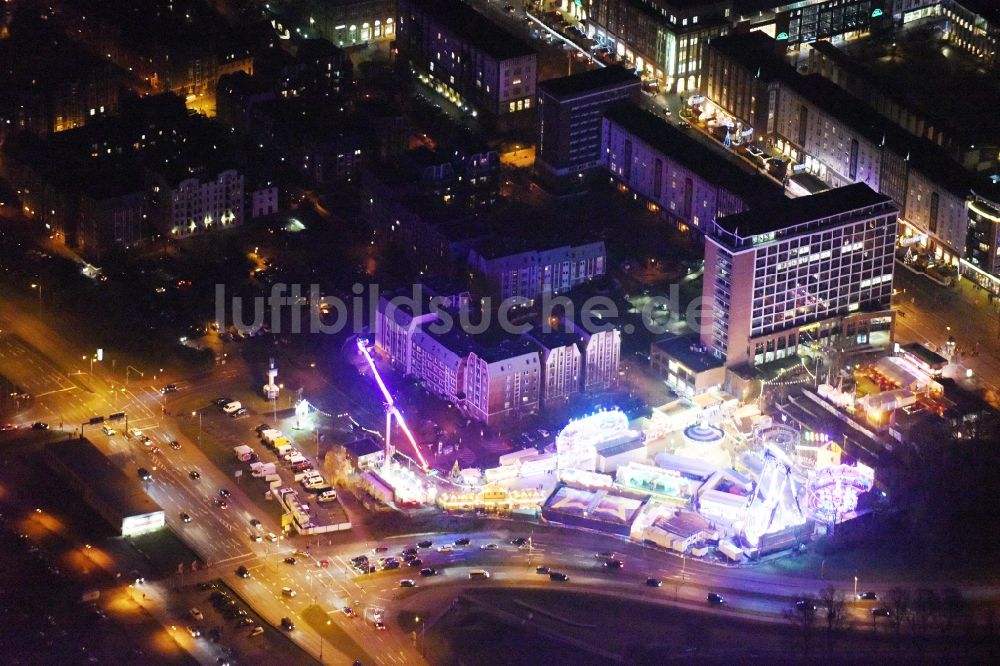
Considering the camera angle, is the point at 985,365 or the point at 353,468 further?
the point at 985,365

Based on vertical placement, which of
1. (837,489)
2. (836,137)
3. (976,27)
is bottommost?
(837,489)

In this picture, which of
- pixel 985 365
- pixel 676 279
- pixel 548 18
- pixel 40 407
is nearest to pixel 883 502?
pixel 985 365

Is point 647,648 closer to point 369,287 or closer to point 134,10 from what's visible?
point 369,287

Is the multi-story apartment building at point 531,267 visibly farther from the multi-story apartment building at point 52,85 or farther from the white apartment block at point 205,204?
the multi-story apartment building at point 52,85

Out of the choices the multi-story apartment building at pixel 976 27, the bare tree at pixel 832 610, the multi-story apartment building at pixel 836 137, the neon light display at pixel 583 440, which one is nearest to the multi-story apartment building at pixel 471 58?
the multi-story apartment building at pixel 836 137

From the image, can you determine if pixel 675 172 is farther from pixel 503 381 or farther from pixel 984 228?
pixel 503 381

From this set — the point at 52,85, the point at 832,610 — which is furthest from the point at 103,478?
the point at 52,85
